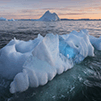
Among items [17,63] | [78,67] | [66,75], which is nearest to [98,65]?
[78,67]

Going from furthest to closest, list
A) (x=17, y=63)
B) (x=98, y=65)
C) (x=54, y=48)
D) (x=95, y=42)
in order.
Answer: (x=95, y=42) → (x=98, y=65) → (x=54, y=48) → (x=17, y=63)

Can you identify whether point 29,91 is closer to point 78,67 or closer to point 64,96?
point 64,96

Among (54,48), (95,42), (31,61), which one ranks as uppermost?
(54,48)

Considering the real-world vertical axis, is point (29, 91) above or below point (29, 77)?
below

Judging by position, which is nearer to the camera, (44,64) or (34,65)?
(34,65)

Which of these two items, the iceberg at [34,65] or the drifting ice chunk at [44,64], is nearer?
the iceberg at [34,65]

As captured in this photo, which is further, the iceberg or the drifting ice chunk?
the drifting ice chunk

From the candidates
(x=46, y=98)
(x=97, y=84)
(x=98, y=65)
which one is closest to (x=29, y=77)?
(x=46, y=98)

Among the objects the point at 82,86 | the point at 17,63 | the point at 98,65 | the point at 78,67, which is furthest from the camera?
the point at 98,65

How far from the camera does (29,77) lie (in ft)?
10.1

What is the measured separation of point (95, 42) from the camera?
770cm

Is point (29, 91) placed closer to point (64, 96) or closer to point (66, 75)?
point (64, 96)

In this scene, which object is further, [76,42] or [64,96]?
[76,42]

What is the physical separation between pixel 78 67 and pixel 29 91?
2769 millimetres
